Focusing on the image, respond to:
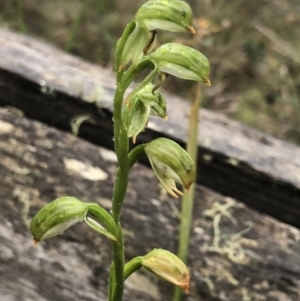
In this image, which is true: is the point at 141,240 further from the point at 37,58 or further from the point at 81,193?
the point at 37,58

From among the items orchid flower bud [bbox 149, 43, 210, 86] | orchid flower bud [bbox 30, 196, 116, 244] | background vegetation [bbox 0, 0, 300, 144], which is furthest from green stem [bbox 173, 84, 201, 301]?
background vegetation [bbox 0, 0, 300, 144]

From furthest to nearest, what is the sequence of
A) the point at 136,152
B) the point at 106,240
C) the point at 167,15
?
the point at 106,240, the point at 136,152, the point at 167,15

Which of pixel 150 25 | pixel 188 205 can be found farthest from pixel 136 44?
→ pixel 188 205

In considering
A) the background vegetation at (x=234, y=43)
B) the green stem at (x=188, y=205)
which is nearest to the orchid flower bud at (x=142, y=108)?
the green stem at (x=188, y=205)

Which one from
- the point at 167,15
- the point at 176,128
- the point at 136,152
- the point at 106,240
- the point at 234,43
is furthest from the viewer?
the point at 234,43

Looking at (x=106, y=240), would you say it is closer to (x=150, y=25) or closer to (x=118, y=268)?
(x=118, y=268)

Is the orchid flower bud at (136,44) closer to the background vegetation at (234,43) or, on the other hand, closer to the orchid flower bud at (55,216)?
the orchid flower bud at (55,216)
